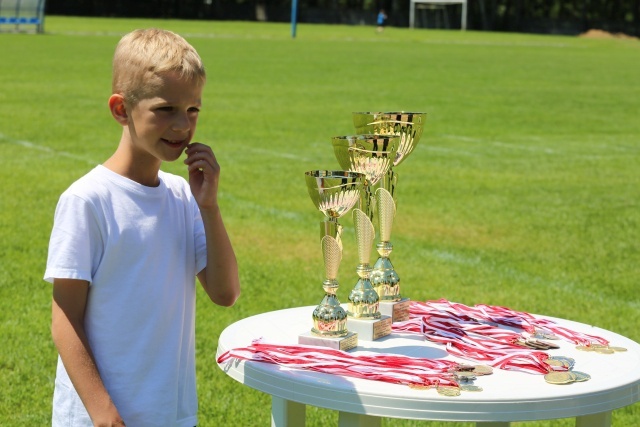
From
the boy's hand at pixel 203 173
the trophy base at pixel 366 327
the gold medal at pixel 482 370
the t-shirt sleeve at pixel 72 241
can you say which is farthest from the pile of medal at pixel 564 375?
the t-shirt sleeve at pixel 72 241

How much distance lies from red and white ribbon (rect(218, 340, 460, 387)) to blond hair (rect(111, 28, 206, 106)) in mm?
827

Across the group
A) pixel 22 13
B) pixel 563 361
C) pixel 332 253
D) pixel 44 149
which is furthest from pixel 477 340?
pixel 22 13

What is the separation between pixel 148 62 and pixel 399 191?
8553 millimetres

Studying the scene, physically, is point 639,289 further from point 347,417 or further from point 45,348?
point 347,417

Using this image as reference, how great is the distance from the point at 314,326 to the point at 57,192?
25.5 ft

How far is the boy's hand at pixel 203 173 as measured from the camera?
2928 millimetres

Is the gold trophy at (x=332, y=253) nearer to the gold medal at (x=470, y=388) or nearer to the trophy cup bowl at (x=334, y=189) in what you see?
the trophy cup bowl at (x=334, y=189)

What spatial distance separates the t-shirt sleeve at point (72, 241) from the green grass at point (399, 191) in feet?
8.34

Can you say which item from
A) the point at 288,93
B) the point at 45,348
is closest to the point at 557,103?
the point at 288,93

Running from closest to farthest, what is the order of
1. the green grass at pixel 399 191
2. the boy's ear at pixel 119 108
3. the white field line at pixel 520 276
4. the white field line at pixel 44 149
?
the boy's ear at pixel 119 108, the green grass at pixel 399 191, the white field line at pixel 520 276, the white field line at pixel 44 149

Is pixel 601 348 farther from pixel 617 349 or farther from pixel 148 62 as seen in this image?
pixel 148 62

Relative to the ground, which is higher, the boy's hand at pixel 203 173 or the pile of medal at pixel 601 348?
the boy's hand at pixel 203 173

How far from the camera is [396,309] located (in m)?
3.73

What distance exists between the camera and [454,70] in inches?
1200
